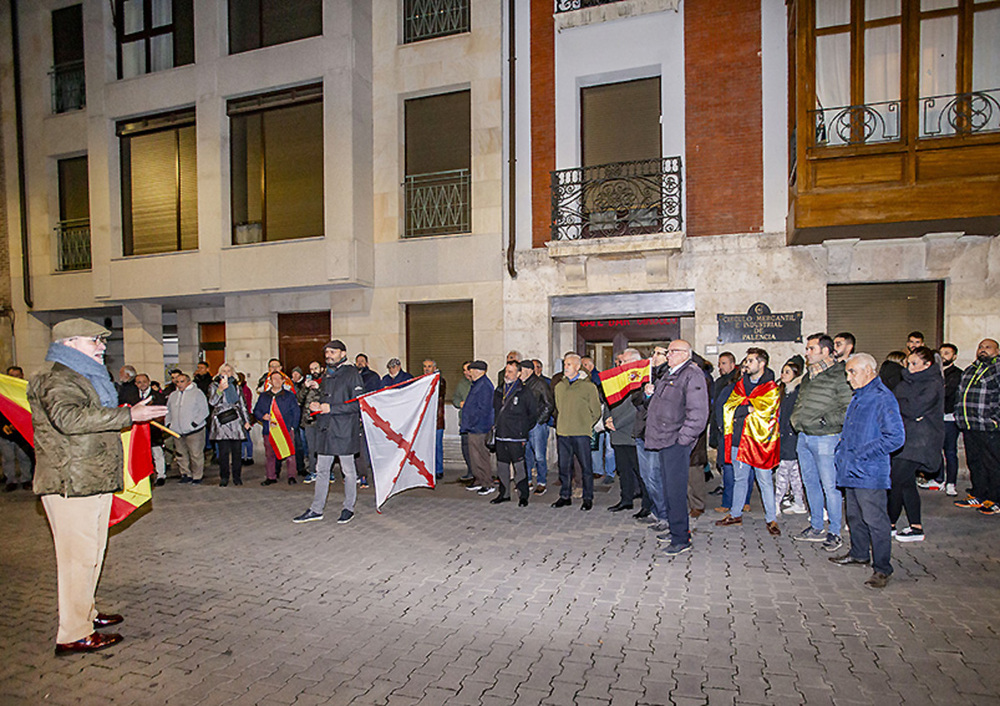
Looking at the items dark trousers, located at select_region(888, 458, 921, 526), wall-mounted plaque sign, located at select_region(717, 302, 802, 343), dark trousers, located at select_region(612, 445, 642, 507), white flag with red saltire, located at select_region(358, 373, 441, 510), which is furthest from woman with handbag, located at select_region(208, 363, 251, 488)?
dark trousers, located at select_region(888, 458, 921, 526)

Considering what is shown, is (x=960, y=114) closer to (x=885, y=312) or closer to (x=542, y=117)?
(x=885, y=312)

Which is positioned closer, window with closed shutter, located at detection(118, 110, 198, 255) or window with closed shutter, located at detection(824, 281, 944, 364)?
window with closed shutter, located at detection(824, 281, 944, 364)

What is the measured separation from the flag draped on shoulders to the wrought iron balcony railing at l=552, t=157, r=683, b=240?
16.8 feet

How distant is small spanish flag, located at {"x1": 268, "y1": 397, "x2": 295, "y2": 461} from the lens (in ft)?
33.1

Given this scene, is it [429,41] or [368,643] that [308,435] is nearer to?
[368,643]

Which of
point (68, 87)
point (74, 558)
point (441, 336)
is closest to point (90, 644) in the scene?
point (74, 558)

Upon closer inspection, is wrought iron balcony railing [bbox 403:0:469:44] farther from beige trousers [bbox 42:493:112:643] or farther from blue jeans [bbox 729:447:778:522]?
beige trousers [bbox 42:493:112:643]

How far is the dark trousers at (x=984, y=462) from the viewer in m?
7.55

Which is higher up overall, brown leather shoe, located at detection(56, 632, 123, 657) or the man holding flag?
the man holding flag

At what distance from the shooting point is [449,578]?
5.49 m

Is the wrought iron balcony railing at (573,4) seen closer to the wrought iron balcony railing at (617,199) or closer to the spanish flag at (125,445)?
the wrought iron balcony railing at (617,199)

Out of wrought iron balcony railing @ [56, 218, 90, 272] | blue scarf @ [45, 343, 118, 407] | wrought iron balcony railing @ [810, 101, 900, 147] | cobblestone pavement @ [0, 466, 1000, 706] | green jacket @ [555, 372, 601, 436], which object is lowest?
cobblestone pavement @ [0, 466, 1000, 706]

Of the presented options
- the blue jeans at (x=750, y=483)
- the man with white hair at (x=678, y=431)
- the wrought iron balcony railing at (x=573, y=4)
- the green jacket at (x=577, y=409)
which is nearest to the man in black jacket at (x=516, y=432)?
the green jacket at (x=577, y=409)

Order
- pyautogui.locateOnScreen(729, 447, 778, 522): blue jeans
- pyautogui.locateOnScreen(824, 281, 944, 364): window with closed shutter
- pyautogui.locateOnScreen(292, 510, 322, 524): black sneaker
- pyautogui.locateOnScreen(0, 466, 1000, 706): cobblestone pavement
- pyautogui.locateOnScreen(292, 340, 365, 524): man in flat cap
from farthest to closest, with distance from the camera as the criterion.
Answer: pyautogui.locateOnScreen(824, 281, 944, 364): window with closed shutter
pyautogui.locateOnScreen(292, 510, 322, 524): black sneaker
pyautogui.locateOnScreen(292, 340, 365, 524): man in flat cap
pyautogui.locateOnScreen(729, 447, 778, 522): blue jeans
pyautogui.locateOnScreen(0, 466, 1000, 706): cobblestone pavement
